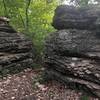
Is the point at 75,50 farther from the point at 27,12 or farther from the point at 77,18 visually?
the point at 27,12

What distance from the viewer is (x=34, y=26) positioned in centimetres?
1548

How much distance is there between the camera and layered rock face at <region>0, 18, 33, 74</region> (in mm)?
10438

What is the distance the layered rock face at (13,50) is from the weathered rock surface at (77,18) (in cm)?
254

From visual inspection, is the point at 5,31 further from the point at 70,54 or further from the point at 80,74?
the point at 80,74

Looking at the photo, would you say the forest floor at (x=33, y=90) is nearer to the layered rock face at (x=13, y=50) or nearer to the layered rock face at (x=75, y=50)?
the layered rock face at (x=75, y=50)

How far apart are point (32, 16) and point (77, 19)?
303 inches

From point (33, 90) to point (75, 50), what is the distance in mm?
2230

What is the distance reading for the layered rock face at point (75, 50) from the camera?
25.4ft

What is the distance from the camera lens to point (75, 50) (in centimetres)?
848

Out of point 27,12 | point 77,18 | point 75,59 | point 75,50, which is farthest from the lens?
point 27,12

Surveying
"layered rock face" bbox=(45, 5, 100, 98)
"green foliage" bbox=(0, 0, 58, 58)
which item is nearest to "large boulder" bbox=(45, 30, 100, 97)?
"layered rock face" bbox=(45, 5, 100, 98)

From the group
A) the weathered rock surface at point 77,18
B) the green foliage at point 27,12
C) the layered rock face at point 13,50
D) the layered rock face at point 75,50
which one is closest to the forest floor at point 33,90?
the layered rock face at point 75,50

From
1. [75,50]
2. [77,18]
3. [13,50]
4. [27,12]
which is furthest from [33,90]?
[27,12]

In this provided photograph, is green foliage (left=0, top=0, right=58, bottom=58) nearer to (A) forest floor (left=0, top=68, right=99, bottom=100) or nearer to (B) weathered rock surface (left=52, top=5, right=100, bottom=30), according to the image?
(B) weathered rock surface (left=52, top=5, right=100, bottom=30)
